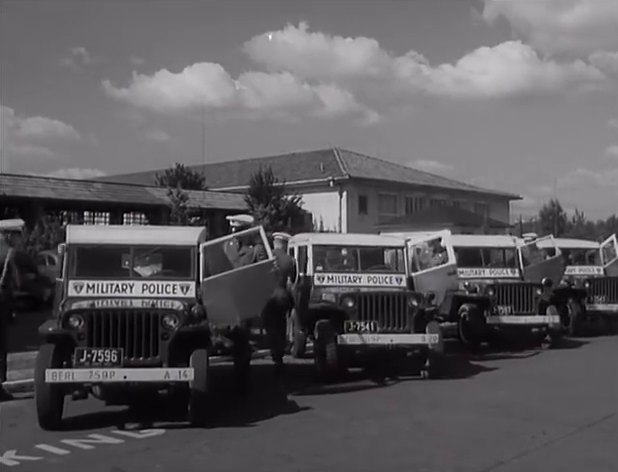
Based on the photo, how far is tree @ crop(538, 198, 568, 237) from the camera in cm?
4991

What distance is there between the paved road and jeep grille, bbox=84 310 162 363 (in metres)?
0.76

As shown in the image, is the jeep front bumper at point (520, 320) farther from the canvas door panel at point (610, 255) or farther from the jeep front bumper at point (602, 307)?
the canvas door panel at point (610, 255)

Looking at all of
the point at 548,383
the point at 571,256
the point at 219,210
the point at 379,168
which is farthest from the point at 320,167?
the point at 548,383

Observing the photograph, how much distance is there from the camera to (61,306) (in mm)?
9031

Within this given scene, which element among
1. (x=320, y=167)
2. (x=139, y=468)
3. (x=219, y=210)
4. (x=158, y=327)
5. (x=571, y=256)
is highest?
(x=320, y=167)

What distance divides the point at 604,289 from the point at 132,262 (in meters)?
12.5

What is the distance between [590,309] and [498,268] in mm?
3282

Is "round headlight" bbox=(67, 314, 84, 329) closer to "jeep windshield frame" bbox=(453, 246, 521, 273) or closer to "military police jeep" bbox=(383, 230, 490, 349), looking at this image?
"military police jeep" bbox=(383, 230, 490, 349)

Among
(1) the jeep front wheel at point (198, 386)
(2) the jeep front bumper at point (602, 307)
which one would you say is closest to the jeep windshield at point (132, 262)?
(1) the jeep front wheel at point (198, 386)

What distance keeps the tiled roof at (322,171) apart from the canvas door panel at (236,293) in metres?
33.4

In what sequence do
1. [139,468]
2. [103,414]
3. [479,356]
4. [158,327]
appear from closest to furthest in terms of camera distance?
[139,468] < [158,327] < [103,414] < [479,356]

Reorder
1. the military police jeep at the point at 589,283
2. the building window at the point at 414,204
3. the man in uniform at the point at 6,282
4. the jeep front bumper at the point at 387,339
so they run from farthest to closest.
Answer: the building window at the point at 414,204 → the military police jeep at the point at 589,283 → the jeep front bumper at the point at 387,339 → the man in uniform at the point at 6,282

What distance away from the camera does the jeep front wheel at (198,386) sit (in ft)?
27.6

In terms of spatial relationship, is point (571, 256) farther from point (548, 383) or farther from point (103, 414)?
point (103, 414)
